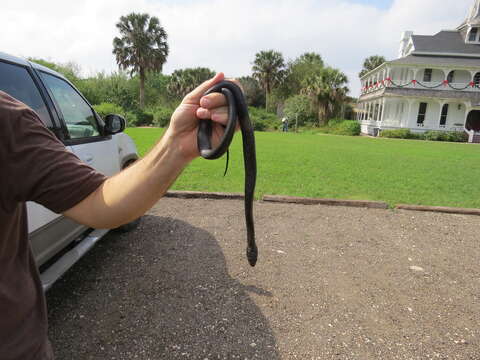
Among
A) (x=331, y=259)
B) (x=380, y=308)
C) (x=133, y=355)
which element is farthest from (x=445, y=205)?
(x=133, y=355)

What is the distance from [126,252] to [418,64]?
37834mm

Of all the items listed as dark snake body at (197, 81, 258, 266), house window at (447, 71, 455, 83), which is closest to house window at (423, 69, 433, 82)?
house window at (447, 71, 455, 83)

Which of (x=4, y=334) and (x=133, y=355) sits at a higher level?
(x=4, y=334)

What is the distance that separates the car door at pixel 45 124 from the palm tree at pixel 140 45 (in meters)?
43.4

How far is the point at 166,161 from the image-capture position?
1.18 metres

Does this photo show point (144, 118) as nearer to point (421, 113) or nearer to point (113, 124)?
point (421, 113)

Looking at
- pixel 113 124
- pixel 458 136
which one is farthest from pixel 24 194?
pixel 458 136

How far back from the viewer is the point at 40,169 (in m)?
0.99

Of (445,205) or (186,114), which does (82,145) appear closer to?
(186,114)

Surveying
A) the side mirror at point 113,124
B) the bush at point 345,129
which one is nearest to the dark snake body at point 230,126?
the side mirror at point 113,124

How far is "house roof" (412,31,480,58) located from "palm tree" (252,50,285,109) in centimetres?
2051

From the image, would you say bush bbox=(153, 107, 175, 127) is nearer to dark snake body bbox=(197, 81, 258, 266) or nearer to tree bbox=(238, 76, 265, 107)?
tree bbox=(238, 76, 265, 107)

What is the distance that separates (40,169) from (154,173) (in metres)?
0.34

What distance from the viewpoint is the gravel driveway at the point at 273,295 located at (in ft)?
8.69
